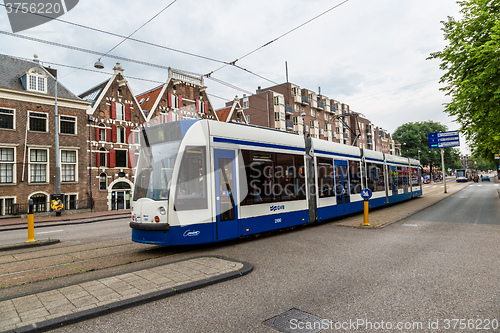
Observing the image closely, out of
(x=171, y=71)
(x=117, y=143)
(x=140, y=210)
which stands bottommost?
(x=140, y=210)

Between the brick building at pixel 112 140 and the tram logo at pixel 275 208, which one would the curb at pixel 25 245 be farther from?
the brick building at pixel 112 140

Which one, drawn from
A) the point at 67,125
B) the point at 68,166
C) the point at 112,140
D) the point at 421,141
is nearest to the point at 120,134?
the point at 112,140

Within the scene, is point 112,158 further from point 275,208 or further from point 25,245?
point 275,208

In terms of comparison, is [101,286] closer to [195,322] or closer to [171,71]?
[195,322]

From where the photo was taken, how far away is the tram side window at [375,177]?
15.9m

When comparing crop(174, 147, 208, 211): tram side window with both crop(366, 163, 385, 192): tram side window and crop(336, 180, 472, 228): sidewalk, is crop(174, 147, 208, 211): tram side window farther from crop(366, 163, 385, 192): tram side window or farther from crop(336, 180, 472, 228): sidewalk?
crop(366, 163, 385, 192): tram side window

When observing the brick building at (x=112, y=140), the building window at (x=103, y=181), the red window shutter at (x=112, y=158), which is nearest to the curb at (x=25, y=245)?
the brick building at (x=112, y=140)

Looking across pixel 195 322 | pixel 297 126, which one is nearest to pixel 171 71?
pixel 297 126

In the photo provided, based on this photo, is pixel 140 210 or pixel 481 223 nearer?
pixel 140 210

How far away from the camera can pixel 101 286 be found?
482 cm

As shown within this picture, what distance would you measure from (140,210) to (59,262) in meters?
2.09

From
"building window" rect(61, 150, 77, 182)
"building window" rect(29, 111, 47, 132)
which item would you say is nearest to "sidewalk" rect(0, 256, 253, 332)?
"building window" rect(61, 150, 77, 182)

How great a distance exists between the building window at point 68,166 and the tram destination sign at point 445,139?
36110 millimetres

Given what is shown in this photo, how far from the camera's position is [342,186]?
43.8 feet
